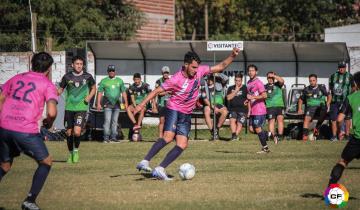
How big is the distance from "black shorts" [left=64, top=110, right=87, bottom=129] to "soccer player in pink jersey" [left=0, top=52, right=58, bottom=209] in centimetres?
720

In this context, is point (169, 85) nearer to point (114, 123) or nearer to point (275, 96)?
point (114, 123)

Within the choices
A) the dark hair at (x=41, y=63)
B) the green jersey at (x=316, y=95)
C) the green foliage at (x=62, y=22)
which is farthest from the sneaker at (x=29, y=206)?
the green foliage at (x=62, y=22)

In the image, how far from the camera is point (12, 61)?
27.1 meters

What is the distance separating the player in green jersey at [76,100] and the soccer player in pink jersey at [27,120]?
6894 mm

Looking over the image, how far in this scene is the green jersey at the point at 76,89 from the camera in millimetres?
17609

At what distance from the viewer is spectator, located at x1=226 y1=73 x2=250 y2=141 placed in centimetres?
2400

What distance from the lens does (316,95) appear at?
2439cm

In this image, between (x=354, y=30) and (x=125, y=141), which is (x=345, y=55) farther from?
(x=125, y=141)

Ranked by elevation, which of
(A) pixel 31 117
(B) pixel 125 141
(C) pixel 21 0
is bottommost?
(B) pixel 125 141

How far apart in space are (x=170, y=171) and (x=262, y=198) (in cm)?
391

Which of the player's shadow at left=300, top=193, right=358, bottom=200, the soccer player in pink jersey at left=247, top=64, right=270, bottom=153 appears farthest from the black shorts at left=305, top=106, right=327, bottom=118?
the player's shadow at left=300, top=193, right=358, bottom=200

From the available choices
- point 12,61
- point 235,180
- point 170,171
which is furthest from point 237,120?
point 235,180

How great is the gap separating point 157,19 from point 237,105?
A: 25.9 m

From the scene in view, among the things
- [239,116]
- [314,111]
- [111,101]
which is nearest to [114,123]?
[111,101]
